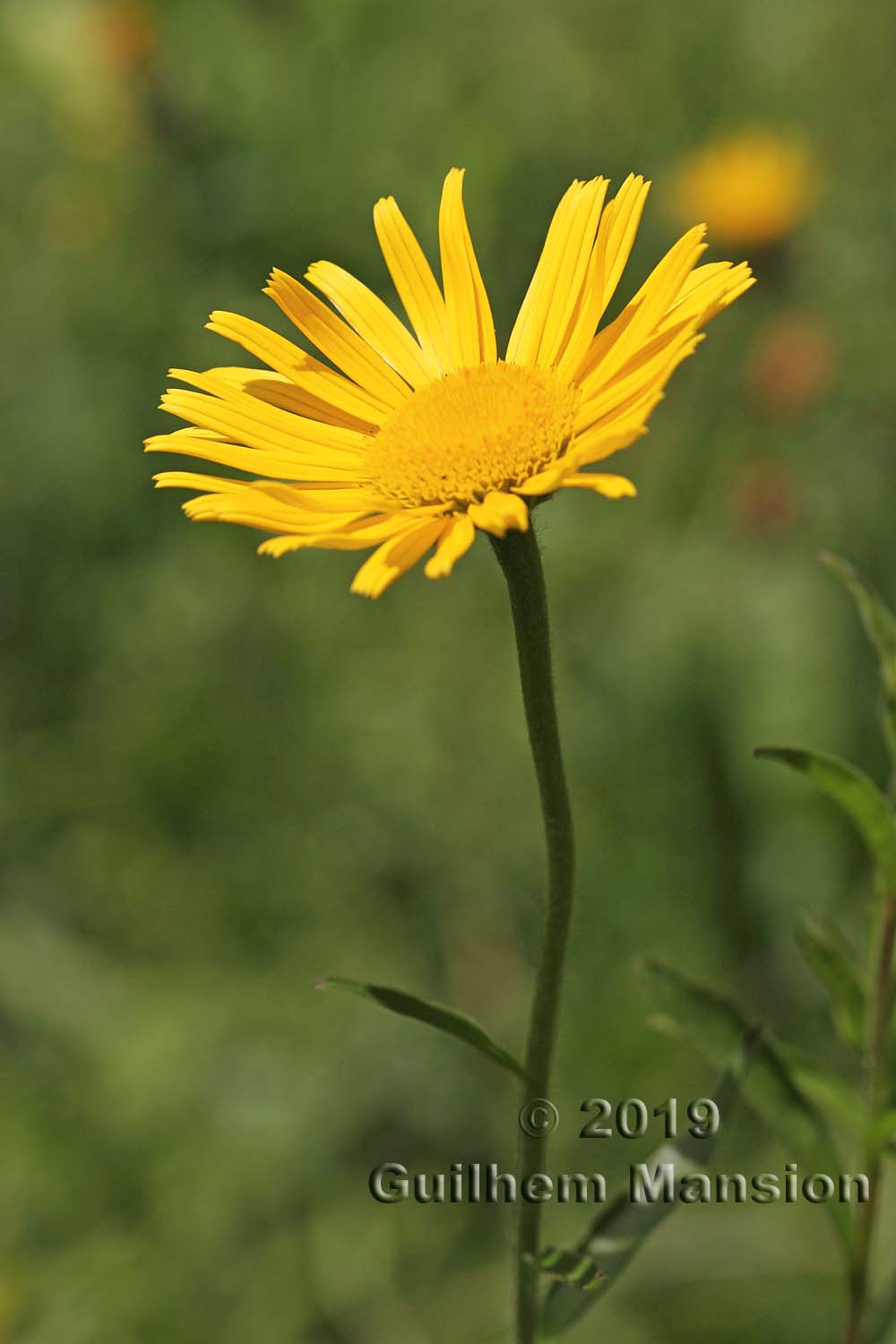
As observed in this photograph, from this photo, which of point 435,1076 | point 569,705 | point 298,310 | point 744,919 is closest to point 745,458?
point 569,705

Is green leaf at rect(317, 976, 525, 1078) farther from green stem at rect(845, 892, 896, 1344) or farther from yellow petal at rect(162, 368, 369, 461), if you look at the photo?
yellow petal at rect(162, 368, 369, 461)

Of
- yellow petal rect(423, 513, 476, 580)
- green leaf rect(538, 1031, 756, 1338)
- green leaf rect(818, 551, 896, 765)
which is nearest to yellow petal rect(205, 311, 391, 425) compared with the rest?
yellow petal rect(423, 513, 476, 580)

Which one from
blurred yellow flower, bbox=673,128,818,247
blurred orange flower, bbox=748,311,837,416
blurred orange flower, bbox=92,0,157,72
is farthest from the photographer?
blurred yellow flower, bbox=673,128,818,247

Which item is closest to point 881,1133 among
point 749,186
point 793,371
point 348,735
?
point 348,735

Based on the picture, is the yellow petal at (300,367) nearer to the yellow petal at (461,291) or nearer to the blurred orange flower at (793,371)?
the yellow petal at (461,291)

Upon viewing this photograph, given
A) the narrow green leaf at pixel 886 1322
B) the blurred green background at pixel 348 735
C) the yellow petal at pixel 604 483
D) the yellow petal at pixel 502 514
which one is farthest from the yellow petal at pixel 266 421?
the blurred green background at pixel 348 735

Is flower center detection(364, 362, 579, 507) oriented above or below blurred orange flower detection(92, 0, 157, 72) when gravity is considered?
below

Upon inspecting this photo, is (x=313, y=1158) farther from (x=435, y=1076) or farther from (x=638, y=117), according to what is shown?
(x=638, y=117)
